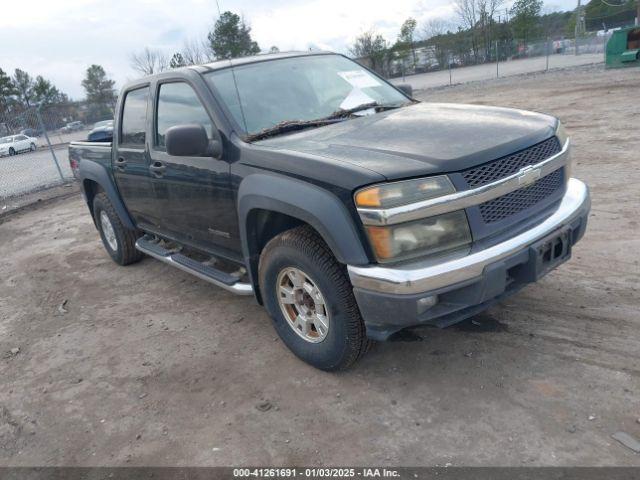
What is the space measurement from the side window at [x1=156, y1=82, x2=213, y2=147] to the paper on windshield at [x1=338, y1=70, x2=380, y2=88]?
45.9 inches

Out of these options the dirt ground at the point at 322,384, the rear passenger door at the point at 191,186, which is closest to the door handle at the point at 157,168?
the rear passenger door at the point at 191,186

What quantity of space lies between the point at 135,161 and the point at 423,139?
2.80 metres

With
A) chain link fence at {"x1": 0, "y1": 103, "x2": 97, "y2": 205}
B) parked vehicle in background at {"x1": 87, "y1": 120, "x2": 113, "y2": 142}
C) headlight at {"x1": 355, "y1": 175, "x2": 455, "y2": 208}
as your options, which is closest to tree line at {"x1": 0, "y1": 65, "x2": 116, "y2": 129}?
chain link fence at {"x1": 0, "y1": 103, "x2": 97, "y2": 205}

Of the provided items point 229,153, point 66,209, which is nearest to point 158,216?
point 229,153

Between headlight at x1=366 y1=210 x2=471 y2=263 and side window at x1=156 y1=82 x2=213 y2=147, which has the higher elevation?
side window at x1=156 y1=82 x2=213 y2=147

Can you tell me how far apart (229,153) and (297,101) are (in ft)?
2.27

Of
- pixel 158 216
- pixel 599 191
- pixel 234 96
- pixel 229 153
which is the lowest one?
pixel 599 191

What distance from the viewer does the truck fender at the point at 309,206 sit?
Answer: 2.62 meters

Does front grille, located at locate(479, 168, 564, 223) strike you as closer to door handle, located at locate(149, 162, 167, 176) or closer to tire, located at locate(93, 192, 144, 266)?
door handle, located at locate(149, 162, 167, 176)

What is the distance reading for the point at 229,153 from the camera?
3.41 m

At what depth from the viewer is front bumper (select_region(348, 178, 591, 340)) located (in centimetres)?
252

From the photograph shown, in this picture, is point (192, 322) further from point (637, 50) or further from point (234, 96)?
point (637, 50)

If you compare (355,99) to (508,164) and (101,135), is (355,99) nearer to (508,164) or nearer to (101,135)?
(508,164)

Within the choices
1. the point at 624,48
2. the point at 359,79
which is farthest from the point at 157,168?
the point at 624,48
